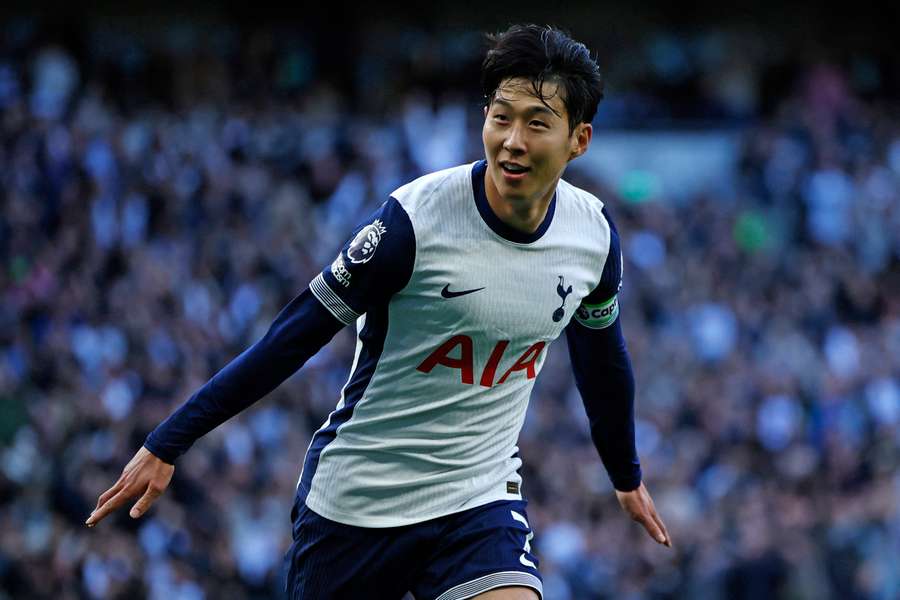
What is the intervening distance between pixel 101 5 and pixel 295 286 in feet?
27.3

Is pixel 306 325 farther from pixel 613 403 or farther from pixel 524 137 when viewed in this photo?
pixel 613 403

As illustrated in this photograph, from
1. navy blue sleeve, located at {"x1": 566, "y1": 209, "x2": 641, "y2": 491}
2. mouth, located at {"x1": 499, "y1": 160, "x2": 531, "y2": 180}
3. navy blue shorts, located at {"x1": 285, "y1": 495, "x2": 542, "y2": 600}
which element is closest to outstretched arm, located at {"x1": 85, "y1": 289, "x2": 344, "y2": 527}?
navy blue shorts, located at {"x1": 285, "y1": 495, "x2": 542, "y2": 600}

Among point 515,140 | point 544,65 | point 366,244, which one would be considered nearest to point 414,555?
point 366,244

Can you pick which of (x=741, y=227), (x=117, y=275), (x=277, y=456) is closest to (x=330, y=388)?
(x=277, y=456)

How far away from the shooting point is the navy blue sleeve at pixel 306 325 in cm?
421

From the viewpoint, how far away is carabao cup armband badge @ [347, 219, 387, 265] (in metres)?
4.19

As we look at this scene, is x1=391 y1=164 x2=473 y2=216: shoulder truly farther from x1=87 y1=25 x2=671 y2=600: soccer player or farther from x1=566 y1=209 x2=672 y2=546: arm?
x1=566 y1=209 x2=672 y2=546: arm

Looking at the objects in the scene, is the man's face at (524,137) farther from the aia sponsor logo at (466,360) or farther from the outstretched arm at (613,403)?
the outstretched arm at (613,403)

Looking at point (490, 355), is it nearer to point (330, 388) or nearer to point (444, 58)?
point (330, 388)

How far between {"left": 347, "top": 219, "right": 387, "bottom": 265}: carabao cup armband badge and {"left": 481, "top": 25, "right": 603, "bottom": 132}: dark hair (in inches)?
20.1

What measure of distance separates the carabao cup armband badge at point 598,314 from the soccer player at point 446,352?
0.01 meters

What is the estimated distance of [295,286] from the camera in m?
13.1

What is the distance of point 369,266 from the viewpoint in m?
4.19

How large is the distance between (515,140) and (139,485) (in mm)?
1462
